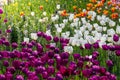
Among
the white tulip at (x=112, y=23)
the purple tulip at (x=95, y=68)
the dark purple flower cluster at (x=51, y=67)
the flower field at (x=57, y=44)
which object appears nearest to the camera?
the dark purple flower cluster at (x=51, y=67)

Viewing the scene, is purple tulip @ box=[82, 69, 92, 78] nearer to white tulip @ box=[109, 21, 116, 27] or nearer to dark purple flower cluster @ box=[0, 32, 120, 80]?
dark purple flower cluster @ box=[0, 32, 120, 80]

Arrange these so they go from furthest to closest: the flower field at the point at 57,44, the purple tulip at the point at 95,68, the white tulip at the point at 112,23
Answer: the white tulip at the point at 112,23
the flower field at the point at 57,44
the purple tulip at the point at 95,68

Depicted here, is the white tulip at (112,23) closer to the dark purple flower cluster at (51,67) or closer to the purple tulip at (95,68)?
the dark purple flower cluster at (51,67)

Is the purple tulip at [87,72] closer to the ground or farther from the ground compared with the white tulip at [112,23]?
farther from the ground

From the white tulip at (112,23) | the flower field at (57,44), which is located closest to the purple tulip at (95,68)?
the flower field at (57,44)

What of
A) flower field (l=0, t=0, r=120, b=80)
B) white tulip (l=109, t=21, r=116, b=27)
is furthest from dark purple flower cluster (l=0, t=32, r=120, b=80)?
white tulip (l=109, t=21, r=116, b=27)

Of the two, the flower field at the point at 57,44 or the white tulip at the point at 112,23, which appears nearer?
the flower field at the point at 57,44

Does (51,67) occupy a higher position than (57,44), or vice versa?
(51,67)

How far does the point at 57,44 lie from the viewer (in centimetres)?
602

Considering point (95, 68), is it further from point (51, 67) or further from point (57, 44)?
point (57, 44)

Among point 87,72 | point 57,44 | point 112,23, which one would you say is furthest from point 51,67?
point 112,23

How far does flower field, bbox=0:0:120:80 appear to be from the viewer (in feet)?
14.3

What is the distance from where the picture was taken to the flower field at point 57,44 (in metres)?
4.35

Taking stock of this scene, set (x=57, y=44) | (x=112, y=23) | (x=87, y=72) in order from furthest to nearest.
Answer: (x=112, y=23), (x=57, y=44), (x=87, y=72)
